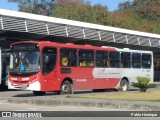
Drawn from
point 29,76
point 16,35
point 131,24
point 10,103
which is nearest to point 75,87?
point 29,76

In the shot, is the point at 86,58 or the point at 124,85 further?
the point at 124,85

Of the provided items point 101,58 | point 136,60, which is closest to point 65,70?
point 101,58

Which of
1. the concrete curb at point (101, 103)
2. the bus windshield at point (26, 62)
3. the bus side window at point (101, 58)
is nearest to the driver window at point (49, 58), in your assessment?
the bus windshield at point (26, 62)

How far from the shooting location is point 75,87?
26797 millimetres

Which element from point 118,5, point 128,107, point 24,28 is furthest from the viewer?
point 118,5

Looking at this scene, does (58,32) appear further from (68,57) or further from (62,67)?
(62,67)

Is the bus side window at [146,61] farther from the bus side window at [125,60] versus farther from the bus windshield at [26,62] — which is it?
the bus windshield at [26,62]

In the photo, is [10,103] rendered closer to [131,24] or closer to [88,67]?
[88,67]

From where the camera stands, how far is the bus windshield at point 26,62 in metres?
24.2

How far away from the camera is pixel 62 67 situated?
25.7 m

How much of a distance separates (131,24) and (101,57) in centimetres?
4518

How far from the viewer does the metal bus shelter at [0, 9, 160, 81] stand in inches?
1405

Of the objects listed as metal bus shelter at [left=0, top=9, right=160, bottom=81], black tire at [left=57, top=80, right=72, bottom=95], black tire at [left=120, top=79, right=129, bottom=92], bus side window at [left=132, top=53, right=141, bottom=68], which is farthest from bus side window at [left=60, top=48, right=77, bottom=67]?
metal bus shelter at [left=0, top=9, right=160, bottom=81]

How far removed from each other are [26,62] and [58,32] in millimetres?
15402
